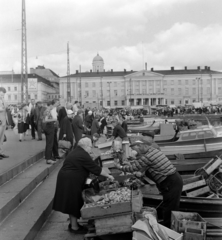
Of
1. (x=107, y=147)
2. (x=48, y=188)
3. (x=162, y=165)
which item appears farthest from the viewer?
(x=107, y=147)

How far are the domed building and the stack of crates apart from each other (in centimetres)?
14225

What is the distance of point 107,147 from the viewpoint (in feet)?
43.7

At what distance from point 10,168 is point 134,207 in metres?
3.54

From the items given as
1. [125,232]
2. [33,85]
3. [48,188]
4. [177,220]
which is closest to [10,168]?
[48,188]

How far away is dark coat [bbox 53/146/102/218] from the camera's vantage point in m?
5.85

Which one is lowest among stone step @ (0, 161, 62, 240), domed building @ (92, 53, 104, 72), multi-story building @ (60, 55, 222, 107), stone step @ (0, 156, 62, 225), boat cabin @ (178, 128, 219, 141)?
stone step @ (0, 161, 62, 240)

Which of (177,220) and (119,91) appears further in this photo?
(119,91)

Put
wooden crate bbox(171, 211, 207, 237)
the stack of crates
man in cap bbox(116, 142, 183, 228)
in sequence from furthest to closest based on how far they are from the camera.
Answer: man in cap bbox(116, 142, 183, 228) < wooden crate bbox(171, 211, 207, 237) < the stack of crates

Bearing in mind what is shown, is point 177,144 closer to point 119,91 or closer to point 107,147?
point 107,147

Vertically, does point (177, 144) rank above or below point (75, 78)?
below

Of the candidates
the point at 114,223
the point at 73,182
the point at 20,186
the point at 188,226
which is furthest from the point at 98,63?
the point at 188,226

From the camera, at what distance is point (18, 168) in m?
8.22

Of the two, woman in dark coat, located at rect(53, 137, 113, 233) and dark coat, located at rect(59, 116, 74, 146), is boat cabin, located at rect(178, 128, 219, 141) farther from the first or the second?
woman in dark coat, located at rect(53, 137, 113, 233)

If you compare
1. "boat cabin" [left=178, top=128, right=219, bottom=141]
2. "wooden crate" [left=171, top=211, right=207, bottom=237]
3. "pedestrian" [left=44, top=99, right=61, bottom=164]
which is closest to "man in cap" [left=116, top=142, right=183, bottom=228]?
"wooden crate" [left=171, top=211, right=207, bottom=237]
